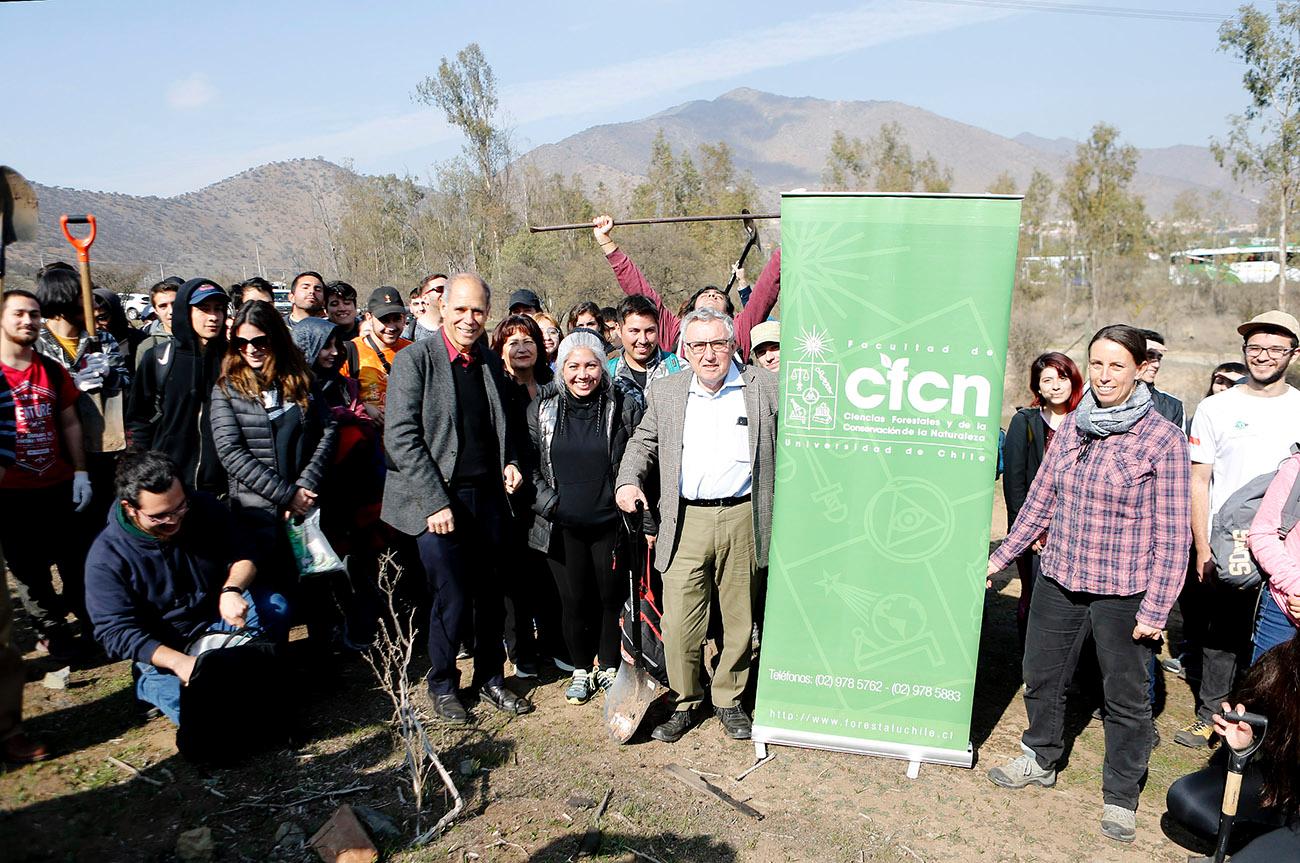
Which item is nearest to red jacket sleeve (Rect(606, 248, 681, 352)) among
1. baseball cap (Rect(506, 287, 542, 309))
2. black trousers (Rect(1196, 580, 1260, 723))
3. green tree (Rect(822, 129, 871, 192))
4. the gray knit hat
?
baseball cap (Rect(506, 287, 542, 309))

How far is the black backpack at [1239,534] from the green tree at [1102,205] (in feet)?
87.7

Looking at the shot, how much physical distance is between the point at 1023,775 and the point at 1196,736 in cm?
118

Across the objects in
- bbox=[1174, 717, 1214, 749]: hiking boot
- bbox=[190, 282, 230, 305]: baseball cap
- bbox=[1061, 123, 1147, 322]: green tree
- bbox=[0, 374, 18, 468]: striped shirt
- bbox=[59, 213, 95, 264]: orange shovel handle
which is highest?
bbox=[1061, 123, 1147, 322]: green tree

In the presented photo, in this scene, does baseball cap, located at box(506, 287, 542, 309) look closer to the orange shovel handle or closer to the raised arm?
the raised arm

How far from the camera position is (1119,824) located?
3297 mm

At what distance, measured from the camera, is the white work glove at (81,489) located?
4.40 meters

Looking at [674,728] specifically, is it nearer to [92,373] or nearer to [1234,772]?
[1234,772]

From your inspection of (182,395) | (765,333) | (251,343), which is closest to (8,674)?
(251,343)

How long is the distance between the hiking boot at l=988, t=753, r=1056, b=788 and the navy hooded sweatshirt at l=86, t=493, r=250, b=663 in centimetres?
368

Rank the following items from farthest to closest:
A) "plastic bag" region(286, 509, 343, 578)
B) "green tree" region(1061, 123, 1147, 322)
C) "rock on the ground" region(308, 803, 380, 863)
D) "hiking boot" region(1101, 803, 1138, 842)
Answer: "green tree" region(1061, 123, 1147, 322) → "plastic bag" region(286, 509, 343, 578) → "hiking boot" region(1101, 803, 1138, 842) → "rock on the ground" region(308, 803, 380, 863)

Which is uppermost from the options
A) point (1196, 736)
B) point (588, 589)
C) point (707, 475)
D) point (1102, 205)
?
point (1102, 205)

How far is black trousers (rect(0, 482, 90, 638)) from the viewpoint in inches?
172

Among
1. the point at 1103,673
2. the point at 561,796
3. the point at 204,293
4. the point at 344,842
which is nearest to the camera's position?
the point at 344,842

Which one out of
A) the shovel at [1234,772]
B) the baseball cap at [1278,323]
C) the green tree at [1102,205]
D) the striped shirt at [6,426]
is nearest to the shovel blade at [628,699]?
the shovel at [1234,772]
